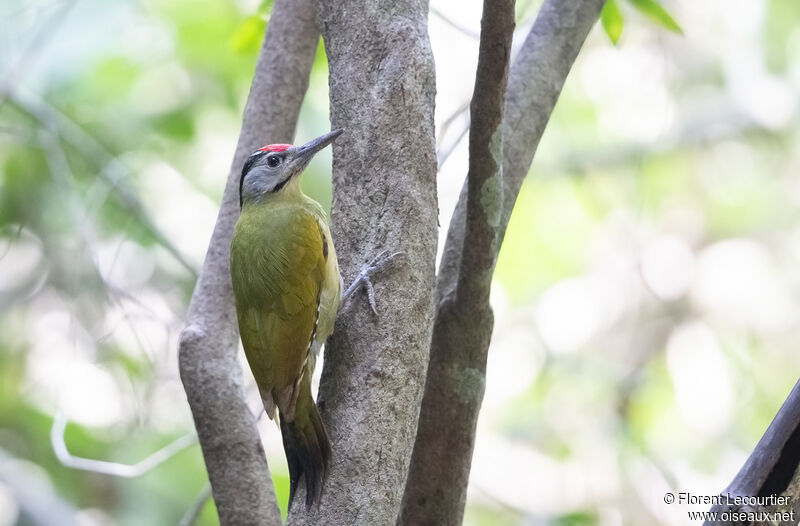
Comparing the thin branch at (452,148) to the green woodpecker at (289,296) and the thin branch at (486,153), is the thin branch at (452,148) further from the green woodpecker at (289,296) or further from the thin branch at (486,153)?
the thin branch at (486,153)

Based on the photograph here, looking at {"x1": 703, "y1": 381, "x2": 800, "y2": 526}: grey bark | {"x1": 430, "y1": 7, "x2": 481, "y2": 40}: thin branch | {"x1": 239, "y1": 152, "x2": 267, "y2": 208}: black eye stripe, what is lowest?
{"x1": 703, "y1": 381, "x2": 800, "y2": 526}: grey bark

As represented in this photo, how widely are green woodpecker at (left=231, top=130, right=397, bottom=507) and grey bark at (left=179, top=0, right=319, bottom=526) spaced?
0.20ft

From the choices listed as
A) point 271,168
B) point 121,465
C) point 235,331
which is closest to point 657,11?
point 271,168

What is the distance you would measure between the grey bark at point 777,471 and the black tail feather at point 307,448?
2.72 feet

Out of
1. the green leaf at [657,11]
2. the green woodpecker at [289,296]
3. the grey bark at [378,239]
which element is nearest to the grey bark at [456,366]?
the grey bark at [378,239]

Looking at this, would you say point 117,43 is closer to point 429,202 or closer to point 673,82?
point 429,202

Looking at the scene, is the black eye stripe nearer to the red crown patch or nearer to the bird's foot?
the red crown patch

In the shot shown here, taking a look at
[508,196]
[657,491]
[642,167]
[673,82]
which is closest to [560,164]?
[642,167]

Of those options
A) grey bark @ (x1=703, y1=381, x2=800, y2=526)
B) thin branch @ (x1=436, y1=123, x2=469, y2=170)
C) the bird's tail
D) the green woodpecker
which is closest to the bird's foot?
the green woodpecker

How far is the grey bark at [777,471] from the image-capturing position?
1633 millimetres

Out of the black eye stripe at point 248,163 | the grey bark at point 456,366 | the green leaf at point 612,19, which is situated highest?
the green leaf at point 612,19

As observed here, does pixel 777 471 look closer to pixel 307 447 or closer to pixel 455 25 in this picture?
pixel 307 447

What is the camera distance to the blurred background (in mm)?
4164

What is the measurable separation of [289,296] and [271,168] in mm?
592
